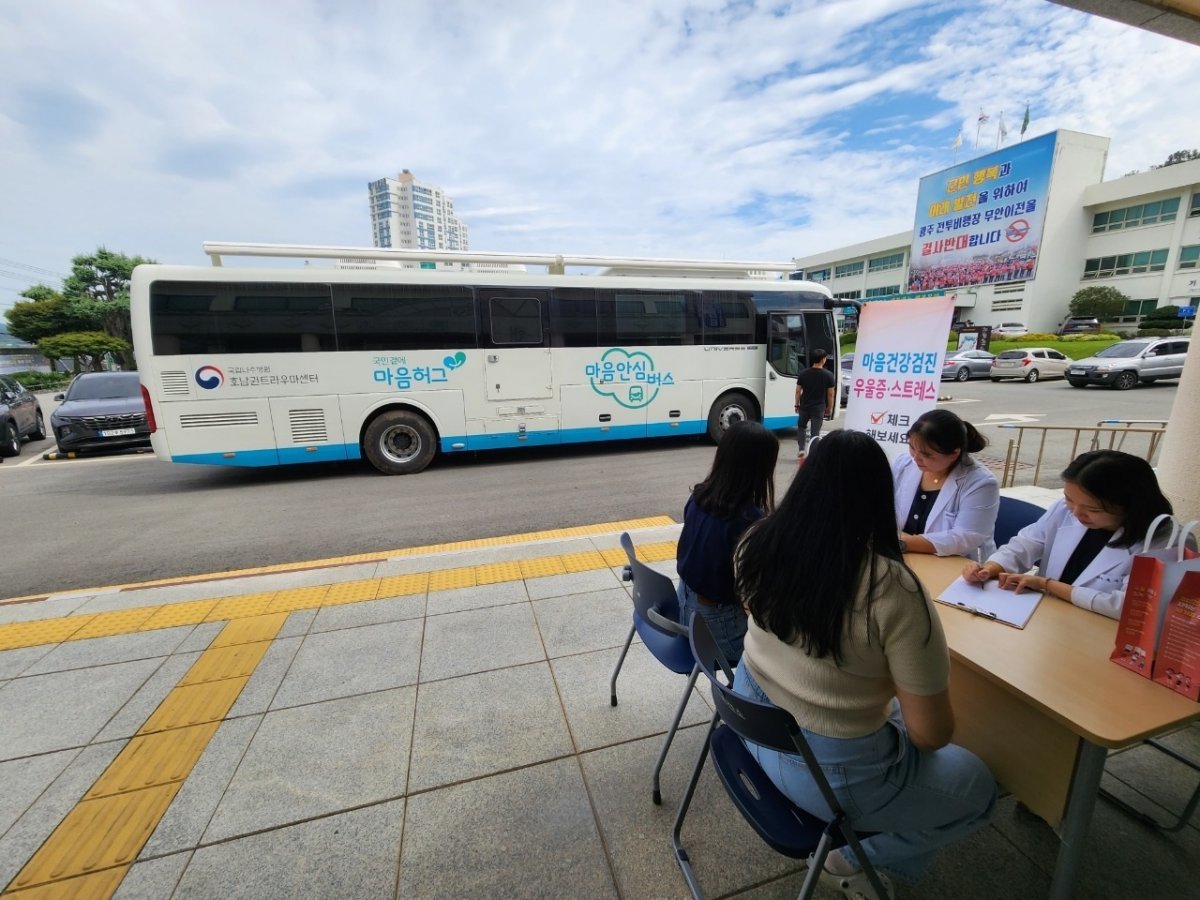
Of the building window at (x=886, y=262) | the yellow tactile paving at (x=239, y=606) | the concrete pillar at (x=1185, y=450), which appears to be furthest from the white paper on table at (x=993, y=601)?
the building window at (x=886, y=262)

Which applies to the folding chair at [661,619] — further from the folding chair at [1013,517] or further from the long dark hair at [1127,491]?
the folding chair at [1013,517]

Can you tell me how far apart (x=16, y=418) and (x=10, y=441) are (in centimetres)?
98

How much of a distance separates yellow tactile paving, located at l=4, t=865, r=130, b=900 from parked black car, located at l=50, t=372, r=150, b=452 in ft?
32.0

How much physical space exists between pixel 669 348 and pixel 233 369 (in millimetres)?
6443

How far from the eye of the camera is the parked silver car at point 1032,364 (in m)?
19.5

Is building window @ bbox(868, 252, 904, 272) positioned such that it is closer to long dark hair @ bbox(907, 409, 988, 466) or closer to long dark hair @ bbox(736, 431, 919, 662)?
long dark hair @ bbox(907, 409, 988, 466)

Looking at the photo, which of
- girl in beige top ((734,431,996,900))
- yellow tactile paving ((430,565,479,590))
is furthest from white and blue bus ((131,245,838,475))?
girl in beige top ((734,431,996,900))

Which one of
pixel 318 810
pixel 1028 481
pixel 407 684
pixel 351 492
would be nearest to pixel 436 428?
pixel 351 492

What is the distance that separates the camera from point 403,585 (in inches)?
155

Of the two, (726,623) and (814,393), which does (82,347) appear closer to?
(814,393)

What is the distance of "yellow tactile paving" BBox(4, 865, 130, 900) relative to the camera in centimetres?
174

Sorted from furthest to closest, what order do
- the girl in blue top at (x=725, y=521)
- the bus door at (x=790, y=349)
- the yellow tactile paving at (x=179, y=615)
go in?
1. the bus door at (x=790, y=349)
2. the yellow tactile paving at (x=179, y=615)
3. the girl in blue top at (x=725, y=521)

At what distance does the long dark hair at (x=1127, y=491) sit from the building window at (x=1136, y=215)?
44.8 meters

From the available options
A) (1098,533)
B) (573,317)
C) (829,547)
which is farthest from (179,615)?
(573,317)
